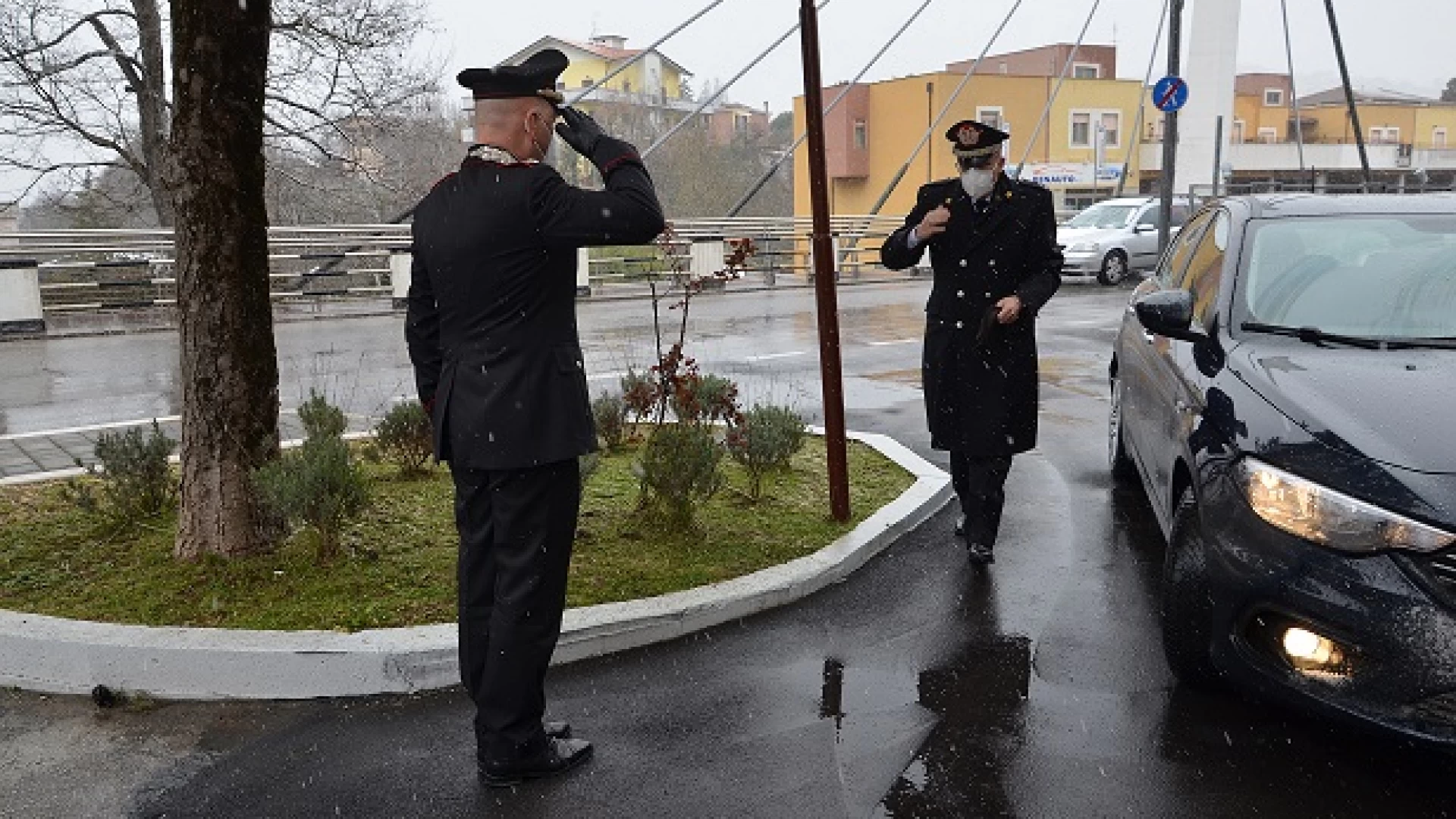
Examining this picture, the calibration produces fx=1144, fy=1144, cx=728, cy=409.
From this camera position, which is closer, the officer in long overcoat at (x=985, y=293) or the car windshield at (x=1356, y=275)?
the car windshield at (x=1356, y=275)

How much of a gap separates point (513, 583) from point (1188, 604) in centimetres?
209

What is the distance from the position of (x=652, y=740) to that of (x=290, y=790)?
1061 millimetres

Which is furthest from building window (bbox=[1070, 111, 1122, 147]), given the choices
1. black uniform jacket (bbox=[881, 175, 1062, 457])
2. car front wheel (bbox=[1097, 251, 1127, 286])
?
black uniform jacket (bbox=[881, 175, 1062, 457])

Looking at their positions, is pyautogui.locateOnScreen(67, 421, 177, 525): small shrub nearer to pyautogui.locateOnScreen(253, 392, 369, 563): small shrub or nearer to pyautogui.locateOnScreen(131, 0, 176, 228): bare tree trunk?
pyautogui.locateOnScreen(253, 392, 369, 563): small shrub

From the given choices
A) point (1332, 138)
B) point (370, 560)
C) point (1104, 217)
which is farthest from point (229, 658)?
point (1332, 138)

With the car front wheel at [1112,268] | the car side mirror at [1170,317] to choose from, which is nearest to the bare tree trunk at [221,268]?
the car side mirror at [1170,317]

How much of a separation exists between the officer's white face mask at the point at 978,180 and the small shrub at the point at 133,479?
3.90 meters

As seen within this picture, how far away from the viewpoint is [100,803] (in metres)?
3.22

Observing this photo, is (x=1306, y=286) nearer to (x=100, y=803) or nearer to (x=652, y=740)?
(x=652, y=740)

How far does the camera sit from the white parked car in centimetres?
2306

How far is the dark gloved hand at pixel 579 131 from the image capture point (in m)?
3.31

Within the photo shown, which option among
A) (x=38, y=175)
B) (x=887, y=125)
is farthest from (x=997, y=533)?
(x=887, y=125)

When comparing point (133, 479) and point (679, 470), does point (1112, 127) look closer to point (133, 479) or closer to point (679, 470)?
point (679, 470)

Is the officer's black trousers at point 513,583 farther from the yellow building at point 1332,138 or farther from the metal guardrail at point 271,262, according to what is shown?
the yellow building at point 1332,138
